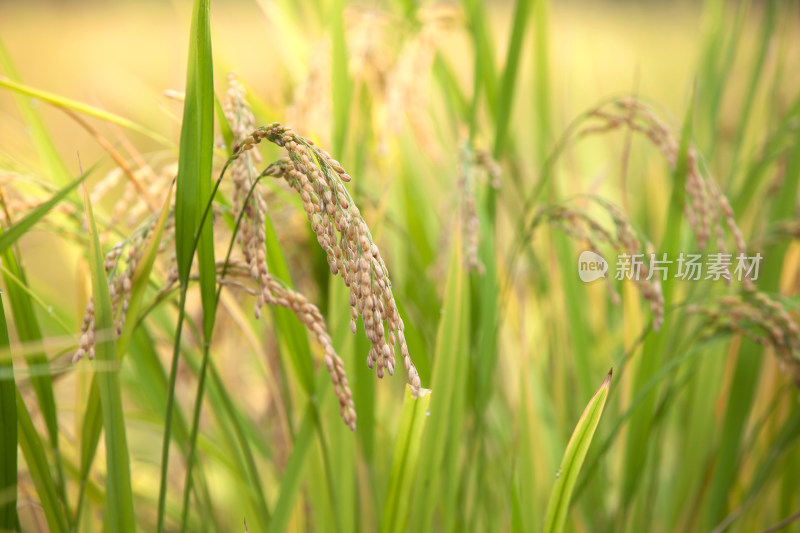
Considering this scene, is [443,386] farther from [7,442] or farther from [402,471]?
[7,442]

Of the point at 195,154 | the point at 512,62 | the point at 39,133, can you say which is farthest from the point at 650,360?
the point at 39,133

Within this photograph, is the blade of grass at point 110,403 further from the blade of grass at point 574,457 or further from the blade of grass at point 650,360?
the blade of grass at point 650,360

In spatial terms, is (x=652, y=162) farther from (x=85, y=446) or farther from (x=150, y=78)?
(x=150, y=78)

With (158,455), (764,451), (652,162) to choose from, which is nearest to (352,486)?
(764,451)

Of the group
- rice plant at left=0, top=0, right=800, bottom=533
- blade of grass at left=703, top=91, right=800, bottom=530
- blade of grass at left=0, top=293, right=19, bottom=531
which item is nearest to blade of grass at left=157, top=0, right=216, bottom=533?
rice plant at left=0, top=0, right=800, bottom=533

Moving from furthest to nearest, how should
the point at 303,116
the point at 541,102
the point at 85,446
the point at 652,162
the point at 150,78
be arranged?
1. the point at 150,78
2. the point at 652,162
3. the point at 541,102
4. the point at 303,116
5. the point at 85,446

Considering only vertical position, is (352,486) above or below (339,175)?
below

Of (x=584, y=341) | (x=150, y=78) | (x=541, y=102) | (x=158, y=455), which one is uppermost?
(x=150, y=78)
